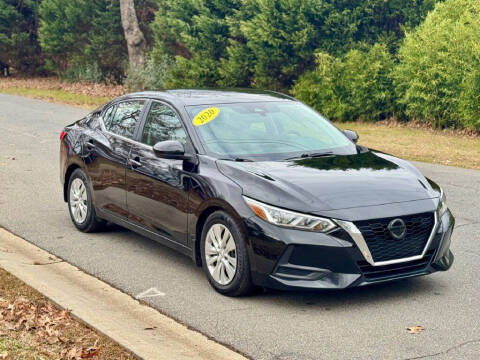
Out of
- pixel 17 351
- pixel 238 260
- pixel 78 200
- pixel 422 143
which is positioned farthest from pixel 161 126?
pixel 422 143

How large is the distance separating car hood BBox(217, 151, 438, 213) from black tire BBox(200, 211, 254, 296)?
0.89 feet

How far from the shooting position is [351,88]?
21.7m

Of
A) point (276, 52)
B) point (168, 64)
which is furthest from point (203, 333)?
point (168, 64)

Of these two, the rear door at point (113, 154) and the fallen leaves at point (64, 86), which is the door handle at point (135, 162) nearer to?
the rear door at point (113, 154)

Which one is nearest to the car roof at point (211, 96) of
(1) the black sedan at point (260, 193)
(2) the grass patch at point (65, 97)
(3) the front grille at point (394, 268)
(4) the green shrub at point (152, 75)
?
(1) the black sedan at point (260, 193)

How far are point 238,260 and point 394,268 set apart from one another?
3.79ft

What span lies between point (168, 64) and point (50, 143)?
13.9 meters

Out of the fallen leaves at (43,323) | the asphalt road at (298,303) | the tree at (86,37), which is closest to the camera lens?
the fallen leaves at (43,323)

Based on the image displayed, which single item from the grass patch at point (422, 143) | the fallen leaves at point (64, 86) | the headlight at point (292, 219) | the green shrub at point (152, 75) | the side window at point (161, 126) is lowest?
the fallen leaves at point (64, 86)

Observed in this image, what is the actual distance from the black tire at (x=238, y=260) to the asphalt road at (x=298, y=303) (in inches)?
3.5

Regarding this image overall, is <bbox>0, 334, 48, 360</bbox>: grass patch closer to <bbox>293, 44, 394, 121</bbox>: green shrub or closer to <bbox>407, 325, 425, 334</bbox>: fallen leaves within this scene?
<bbox>407, 325, 425, 334</bbox>: fallen leaves

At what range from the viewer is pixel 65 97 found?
3042 cm

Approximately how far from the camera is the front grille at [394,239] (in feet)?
20.4

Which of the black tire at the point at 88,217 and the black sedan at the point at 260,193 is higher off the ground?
the black sedan at the point at 260,193
